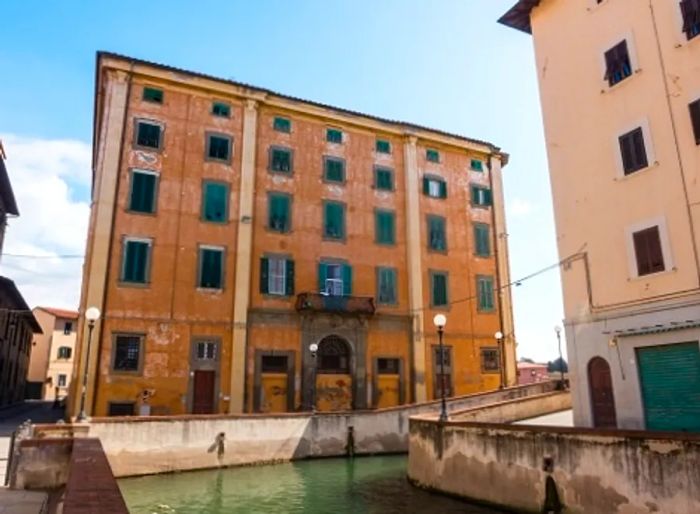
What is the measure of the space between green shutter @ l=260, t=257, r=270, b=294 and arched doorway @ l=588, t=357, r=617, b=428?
48.8 ft

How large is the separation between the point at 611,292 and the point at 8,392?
4117 centimetres

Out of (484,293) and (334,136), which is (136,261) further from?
(484,293)

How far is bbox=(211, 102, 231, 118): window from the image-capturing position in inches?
1031

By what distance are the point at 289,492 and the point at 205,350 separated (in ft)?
31.7

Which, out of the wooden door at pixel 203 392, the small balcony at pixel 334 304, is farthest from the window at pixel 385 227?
the wooden door at pixel 203 392

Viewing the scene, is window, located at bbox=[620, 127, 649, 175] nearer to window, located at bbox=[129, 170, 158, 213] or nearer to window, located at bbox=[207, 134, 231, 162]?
window, located at bbox=[207, 134, 231, 162]

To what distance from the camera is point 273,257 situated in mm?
25609

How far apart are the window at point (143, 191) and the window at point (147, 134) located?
4.47 feet

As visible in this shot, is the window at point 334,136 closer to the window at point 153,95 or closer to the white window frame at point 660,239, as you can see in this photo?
the window at point 153,95

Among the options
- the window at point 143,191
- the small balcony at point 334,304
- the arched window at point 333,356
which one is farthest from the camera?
the arched window at point 333,356

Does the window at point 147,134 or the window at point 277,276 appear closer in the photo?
the window at point 147,134

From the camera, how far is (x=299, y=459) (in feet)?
67.2

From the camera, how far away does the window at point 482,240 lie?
31267 mm

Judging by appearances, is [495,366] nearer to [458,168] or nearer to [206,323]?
[458,168]
